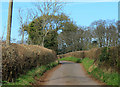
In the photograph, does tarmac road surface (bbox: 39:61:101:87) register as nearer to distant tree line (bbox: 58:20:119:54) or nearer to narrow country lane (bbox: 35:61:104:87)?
narrow country lane (bbox: 35:61:104:87)

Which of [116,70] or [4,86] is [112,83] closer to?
[116,70]

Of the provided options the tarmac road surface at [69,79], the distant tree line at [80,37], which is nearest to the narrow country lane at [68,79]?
the tarmac road surface at [69,79]

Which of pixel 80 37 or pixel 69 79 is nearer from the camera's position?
pixel 69 79

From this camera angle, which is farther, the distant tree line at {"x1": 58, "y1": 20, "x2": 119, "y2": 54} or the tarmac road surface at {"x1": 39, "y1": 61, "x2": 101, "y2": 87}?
the distant tree line at {"x1": 58, "y1": 20, "x2": 119, "y2": 54}

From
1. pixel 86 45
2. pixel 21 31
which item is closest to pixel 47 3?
pixel 21 31

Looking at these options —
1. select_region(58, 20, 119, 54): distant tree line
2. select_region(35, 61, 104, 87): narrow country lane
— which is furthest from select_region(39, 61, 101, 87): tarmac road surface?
select_region(58, 20, 119, 54): distant tree line

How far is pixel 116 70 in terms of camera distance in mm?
12258

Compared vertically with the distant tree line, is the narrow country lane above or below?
below

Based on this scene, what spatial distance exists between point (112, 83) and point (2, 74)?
19.5 feet

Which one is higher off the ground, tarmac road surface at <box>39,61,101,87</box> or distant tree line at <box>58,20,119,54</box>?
distant tree line at <box>58,20,119,54</box>

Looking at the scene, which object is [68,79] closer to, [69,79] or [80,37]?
[69,79]

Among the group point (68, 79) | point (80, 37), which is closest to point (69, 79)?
point (68, 79)

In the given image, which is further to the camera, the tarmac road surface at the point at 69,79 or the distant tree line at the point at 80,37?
the distant tree line at the point at 80,37

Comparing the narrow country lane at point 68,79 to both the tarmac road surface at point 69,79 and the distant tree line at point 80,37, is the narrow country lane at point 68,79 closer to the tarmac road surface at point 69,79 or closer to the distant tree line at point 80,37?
the tarmac road surface at point 69,79
